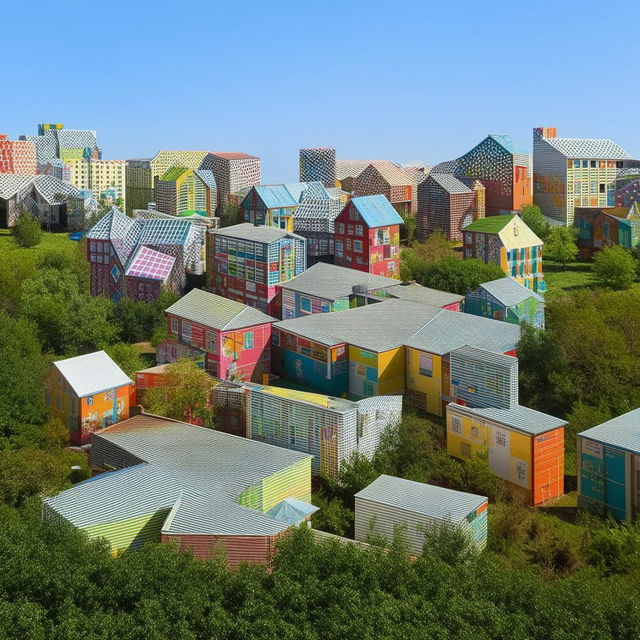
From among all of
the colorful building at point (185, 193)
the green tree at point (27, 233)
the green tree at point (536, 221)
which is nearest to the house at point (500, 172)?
the green tree at point (536, 221)

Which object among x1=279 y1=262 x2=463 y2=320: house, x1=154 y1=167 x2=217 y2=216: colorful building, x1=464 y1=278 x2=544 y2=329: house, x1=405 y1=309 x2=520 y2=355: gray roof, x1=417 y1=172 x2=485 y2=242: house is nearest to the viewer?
x1=405 y1=309 x2=520 y2=355: gray roof

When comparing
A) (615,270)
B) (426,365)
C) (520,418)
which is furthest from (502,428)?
(615,270)

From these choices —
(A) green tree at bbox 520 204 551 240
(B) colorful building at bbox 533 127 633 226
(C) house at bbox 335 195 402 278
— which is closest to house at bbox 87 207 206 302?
(C) house at bbox 335 195 402 278

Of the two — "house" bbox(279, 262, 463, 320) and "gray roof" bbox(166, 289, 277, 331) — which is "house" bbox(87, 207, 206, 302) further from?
"gray roof" bbox(166, 289, 277, 331)

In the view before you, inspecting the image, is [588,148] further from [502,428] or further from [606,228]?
[502,428]

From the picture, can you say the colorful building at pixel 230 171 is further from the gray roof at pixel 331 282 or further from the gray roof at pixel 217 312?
the gray roof at pixel 217 312

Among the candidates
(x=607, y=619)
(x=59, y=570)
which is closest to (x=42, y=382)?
(x=59, y=570)

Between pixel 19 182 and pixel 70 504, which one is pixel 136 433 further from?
pixel 19 182
